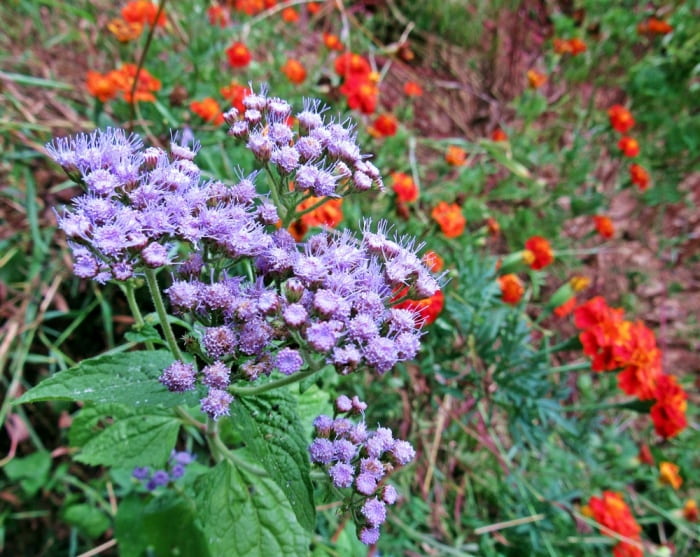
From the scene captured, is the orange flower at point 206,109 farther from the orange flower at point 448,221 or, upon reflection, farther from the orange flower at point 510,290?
the orange flower at point 510,290

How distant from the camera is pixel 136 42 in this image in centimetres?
382

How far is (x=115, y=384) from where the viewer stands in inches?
52.4

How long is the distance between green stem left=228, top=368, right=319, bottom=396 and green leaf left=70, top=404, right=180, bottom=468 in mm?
483

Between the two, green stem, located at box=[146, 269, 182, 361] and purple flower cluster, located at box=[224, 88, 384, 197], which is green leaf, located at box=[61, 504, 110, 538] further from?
purple flower cluster, located at box=[224, 88, 384, 197]

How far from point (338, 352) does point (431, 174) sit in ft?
11.0

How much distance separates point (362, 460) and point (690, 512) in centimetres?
275

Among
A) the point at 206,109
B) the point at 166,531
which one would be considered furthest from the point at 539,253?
the point at 166,531

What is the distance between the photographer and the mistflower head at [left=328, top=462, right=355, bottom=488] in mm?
1389

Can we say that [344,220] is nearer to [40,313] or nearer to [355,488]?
[40,313]

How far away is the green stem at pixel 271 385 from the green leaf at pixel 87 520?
4.99ft

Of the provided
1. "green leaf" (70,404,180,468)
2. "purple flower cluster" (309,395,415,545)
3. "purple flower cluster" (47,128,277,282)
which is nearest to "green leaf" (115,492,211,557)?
"green leaf" (70,404,180,468)

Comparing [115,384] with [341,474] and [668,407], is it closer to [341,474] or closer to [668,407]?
[341,474]

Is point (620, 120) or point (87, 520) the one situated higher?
point (620, 120)

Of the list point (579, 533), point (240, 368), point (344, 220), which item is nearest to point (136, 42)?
point (344, 220)
